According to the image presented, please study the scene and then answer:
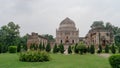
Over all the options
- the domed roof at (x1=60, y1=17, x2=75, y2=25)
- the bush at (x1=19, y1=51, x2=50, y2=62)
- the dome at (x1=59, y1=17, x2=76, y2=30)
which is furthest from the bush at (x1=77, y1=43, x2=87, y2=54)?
the domed roof at (x1=60, y1=17, x2=75, y2=25)

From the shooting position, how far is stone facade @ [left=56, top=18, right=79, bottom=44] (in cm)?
7444

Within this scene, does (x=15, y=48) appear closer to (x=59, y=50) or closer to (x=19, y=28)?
(x=59, y=50)

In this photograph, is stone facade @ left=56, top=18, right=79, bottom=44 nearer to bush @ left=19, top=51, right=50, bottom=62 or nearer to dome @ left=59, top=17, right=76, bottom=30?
dome @ left=59, top=17, right=76, bottom=30

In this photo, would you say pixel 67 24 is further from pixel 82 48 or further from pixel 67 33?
pixel 82 48

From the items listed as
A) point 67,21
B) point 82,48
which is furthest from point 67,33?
point 82,48

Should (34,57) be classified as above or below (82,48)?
below

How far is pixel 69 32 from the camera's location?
2945 inches

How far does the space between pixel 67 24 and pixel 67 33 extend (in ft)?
12.0

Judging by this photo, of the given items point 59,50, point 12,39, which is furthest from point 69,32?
point 59,50

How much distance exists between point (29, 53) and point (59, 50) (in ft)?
53.1

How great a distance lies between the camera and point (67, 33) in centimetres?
7512

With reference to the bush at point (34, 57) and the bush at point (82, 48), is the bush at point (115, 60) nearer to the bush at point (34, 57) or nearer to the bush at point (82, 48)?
the bush at point (34, 57)

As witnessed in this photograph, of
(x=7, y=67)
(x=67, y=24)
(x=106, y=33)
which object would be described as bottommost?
(x=7, y=67)

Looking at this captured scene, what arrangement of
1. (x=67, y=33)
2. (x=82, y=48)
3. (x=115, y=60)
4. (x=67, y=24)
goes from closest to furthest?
(x=115, y=60), (x=82, y=48), (x=67, y=24), (x=67, y=33)
